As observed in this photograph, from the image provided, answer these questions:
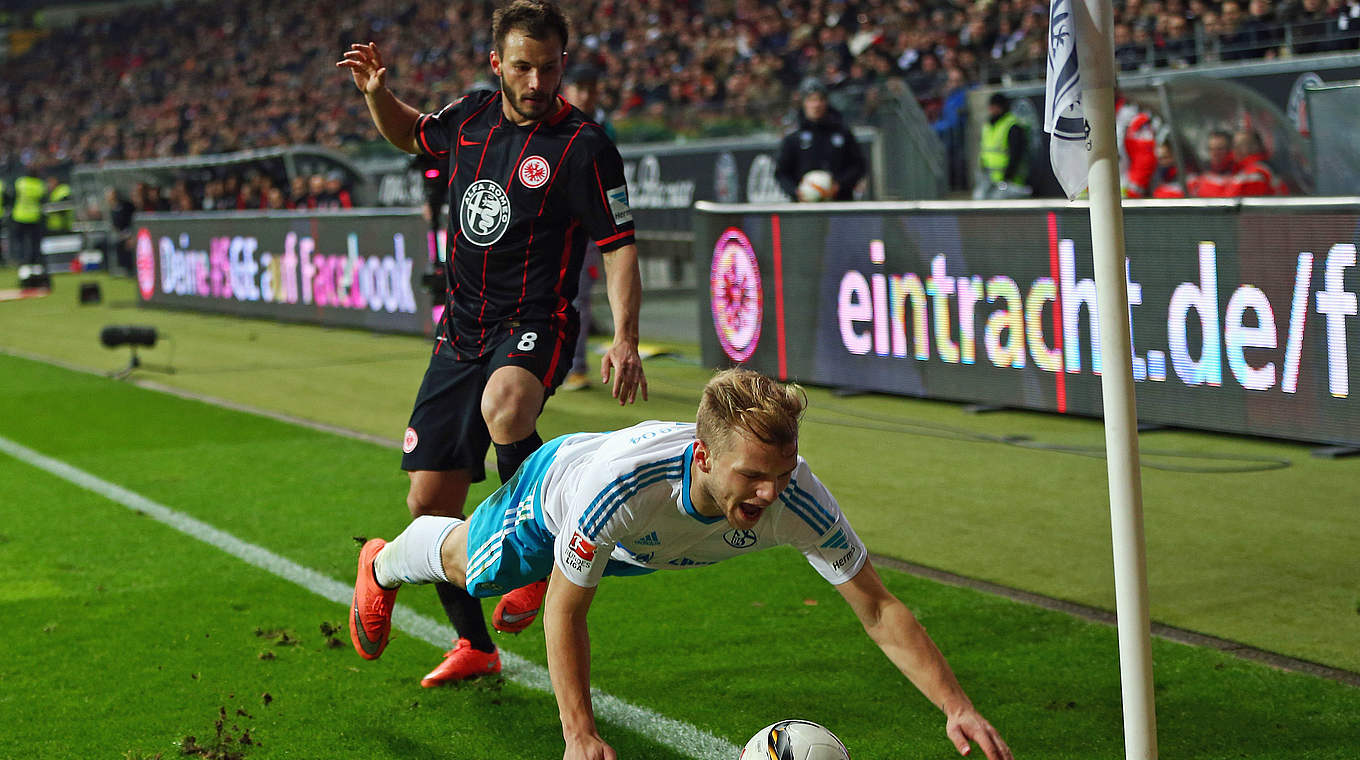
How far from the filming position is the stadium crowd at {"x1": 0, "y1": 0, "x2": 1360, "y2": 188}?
17781 millimetres

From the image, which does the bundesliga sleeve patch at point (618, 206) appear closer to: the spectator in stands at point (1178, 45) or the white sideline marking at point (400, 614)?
the white sideline marking at point (400, 614)

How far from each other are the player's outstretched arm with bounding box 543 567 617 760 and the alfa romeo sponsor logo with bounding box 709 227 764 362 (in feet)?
25.3

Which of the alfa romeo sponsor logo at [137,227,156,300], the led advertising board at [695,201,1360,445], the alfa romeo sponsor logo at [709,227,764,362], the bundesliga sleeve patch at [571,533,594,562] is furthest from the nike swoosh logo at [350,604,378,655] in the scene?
the alfa romeo sponsor logo at [137,227,156,300]

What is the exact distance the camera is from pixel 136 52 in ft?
171

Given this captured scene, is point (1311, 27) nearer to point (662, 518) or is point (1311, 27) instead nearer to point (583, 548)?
point (662, 518)

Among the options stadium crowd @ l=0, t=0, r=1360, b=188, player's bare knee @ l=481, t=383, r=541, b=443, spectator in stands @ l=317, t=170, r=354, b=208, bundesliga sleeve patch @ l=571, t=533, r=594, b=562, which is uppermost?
stadium crowd @ l=0, t=0, r=1360, b=188

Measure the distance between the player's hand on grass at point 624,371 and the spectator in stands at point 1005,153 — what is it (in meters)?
10.9

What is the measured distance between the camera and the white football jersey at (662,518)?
321 cm

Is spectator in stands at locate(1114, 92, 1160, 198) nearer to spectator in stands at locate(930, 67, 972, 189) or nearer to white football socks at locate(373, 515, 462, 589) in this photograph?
spectator in stands at locate(930, 67, 972, 189)

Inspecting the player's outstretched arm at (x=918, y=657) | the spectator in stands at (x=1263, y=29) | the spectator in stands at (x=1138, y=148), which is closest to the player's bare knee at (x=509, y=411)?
the player's outstretched arm at (x=918, y=657)

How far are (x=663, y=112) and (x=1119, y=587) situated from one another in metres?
19.9

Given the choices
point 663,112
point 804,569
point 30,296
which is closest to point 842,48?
point 663,112

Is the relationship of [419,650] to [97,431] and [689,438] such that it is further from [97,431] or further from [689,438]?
[97,431]

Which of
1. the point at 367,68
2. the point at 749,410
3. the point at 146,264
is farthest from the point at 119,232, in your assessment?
the point at 749,410
